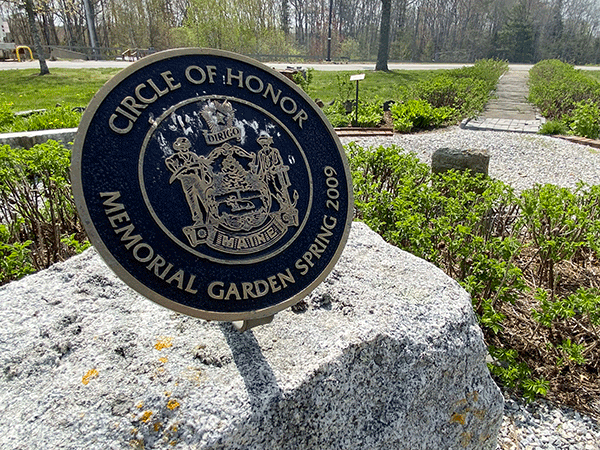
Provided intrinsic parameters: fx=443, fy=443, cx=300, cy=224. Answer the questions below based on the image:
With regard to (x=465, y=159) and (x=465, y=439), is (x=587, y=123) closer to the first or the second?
(x=465, y=159)

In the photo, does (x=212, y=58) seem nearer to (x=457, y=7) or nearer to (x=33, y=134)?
(x=33, y=134)

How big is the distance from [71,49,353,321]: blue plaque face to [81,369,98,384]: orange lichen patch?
45cm

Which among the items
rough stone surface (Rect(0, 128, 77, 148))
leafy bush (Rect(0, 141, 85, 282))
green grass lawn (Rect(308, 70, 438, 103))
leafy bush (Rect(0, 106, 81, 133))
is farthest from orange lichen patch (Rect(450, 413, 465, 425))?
green grass lawn (Rect(308, 70, 438, 103))

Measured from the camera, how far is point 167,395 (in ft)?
→ 5.43

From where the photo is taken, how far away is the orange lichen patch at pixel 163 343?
188 centimetres

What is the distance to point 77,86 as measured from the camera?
14.2 metres

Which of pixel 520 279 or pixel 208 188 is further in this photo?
pixel 520 279

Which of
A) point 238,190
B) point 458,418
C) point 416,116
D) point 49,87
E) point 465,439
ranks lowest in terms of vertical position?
point 465,439

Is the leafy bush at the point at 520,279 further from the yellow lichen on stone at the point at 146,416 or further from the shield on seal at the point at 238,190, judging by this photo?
the yellow lichen on stone at the point at 146,416

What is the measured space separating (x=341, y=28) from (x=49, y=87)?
37.0 metres

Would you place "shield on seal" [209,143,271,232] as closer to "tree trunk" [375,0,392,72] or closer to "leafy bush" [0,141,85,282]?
"leafy bush" [0,141,85,282]

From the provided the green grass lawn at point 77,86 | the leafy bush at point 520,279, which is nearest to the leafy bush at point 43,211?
the leafy bush at point 520,279

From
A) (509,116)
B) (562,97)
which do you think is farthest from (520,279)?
(562,97)

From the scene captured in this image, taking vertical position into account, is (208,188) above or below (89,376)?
above
